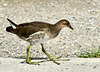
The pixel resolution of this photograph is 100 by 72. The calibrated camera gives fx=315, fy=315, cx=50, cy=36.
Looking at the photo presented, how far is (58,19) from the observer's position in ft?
50.2

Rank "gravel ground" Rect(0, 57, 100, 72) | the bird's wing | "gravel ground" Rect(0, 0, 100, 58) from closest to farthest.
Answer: "gravel ground" Rect(0, 57, 100, 72)
the bird's wing
"gravel ground" Rect(0, 0, 100, 58)

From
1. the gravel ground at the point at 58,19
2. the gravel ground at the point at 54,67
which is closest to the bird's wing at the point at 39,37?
the gravel ground at the point at 54,67

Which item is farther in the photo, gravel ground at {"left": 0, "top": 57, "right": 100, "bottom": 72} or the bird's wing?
the bird's wing

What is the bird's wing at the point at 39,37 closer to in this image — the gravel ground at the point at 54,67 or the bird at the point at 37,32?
the bird at the point at 37,32

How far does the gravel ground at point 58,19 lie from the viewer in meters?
10.9

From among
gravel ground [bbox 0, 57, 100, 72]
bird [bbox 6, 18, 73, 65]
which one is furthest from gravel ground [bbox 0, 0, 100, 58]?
gravel ground [bbox 0, 57, 100, 72]

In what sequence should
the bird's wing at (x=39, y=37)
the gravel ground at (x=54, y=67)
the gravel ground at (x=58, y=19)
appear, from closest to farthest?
the gravel ground at (x=54, y=67) → the bird's wing at (x=39, y=37) → the gravel ground at (x=58, y=19)

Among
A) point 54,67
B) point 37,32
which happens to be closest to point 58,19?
point 37,32

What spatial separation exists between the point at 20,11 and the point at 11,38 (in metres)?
4.23

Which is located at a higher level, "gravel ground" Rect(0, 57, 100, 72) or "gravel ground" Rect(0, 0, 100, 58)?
"gravel ground" Rect(0, 0, 100, 58)

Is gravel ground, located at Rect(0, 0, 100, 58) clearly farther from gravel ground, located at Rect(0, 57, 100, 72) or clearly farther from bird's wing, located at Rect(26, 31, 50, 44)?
gravel ground, located at Rect(0, 57, 100, 72)

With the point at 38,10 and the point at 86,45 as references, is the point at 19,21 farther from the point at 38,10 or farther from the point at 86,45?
the point at 86,45

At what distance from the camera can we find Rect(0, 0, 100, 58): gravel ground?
10.9 metres

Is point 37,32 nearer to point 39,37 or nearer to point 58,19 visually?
point 39,37
